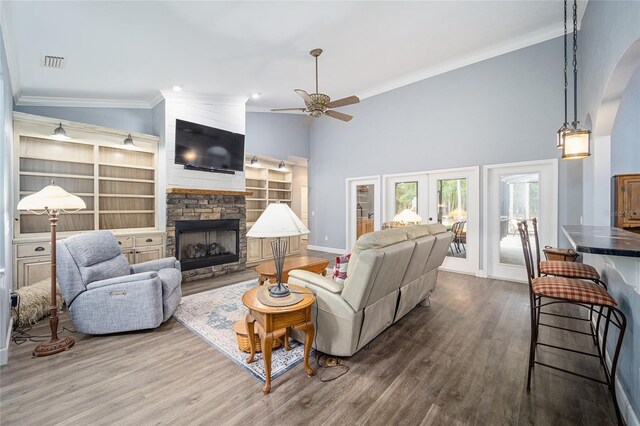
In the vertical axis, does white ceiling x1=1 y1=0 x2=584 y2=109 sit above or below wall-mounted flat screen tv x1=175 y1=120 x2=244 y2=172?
above

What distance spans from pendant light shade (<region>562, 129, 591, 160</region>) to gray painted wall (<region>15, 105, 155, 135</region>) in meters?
5.93

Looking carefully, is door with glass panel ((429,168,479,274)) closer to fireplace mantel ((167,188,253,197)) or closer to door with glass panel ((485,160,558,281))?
door with glass panel ((485,160,558,281))

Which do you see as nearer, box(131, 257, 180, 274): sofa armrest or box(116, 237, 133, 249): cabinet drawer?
box(131, 257, 180, 274): sofa armrest

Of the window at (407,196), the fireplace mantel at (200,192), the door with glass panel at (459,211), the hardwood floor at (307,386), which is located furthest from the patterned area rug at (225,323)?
the door with glass panel at (459,211)

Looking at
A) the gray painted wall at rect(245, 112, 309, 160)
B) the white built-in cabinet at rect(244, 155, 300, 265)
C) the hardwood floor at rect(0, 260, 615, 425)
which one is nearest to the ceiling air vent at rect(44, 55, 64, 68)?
the hardwood floor at rect(0, 260, 615, 425)

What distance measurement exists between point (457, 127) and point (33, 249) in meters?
6.75

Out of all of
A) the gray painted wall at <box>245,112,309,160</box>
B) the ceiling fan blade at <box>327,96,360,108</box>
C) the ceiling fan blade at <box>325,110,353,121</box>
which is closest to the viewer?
the ceiling fan blade at <box>327,96,360,108</box>

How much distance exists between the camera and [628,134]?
285cm

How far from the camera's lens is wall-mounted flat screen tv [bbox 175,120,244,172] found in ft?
15.5

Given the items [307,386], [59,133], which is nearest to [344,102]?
[307,386]

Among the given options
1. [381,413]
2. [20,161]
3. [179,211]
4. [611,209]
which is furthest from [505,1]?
[20,161]

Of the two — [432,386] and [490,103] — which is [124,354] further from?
[490,103]

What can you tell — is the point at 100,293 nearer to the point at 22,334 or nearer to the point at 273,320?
the point at 22,334

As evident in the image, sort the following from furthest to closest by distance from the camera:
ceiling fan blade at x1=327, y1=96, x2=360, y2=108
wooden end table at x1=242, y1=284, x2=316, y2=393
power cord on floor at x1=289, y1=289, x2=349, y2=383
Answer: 1. ceiling fan blade at x1=327, y1=96, x2=360, y2=108
2. power cord on floor at x1=289, y1=289, x2=349, y2=383
3. wooden end table at x1=242, y1=284, x2=316, y2=393
